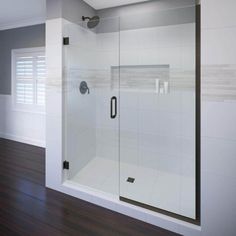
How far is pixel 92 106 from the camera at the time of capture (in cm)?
306

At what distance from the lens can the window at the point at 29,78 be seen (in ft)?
12.8

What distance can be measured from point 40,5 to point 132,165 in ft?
9.39

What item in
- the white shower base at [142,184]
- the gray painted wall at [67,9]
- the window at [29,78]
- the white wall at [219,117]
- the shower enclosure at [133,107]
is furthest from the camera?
the window at [29,78]

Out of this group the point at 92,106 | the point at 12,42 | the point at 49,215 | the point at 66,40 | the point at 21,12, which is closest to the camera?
the point at 49,215

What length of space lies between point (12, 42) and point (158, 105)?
351 centimetres

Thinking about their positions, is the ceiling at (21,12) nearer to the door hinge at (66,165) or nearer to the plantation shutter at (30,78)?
the plantation shutter at (30,78)

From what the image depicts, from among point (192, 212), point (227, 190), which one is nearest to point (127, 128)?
point (192, 212)

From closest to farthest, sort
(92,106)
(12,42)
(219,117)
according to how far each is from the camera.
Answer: (219,117), (92,106), (12,42)

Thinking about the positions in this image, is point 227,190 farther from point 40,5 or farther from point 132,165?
point 40,5

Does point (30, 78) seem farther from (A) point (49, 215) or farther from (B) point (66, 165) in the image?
(A) point (49, 215)

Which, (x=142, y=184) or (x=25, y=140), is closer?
(x=142, y=184)

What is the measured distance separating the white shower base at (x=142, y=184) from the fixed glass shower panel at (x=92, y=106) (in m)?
0.01

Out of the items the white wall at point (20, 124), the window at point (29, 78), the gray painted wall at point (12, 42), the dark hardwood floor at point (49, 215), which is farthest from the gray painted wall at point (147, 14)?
the dark hardwood floor at point (49, 215)

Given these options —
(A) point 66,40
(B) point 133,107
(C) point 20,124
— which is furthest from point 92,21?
(C) point 20,124
